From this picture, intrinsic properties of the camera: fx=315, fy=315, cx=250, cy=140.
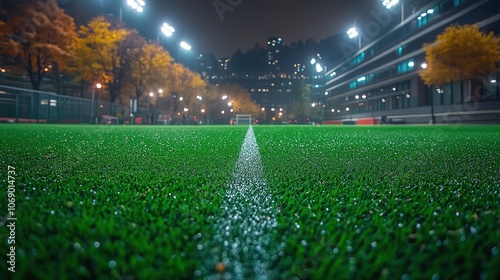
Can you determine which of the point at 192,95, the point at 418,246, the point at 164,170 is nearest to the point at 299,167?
the point at 164,170

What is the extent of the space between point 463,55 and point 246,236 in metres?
38.0

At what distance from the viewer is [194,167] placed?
2980 millimetres

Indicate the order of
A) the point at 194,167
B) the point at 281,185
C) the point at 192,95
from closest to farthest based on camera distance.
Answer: the point at 281,185, the point at 194,167, the point at 192,95

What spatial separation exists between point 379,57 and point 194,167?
71.4 meters

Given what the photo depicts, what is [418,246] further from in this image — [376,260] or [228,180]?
[228,180]

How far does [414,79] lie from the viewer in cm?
5400

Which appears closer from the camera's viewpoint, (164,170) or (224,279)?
(224,279)

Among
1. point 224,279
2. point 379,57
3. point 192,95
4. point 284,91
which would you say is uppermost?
point 284,91

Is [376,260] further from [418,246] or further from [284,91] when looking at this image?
[284,91]

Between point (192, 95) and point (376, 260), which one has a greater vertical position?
point (192, 95)

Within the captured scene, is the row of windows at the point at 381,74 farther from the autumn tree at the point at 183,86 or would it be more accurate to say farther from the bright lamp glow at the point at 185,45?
the bright lamp glow at the point at 185,45

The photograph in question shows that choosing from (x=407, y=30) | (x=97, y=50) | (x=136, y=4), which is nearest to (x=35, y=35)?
(x=97, y=50)

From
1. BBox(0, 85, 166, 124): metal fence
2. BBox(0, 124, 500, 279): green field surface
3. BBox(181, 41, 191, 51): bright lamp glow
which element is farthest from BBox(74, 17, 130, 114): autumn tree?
BBox(0, 124, 500, 279): green field surface

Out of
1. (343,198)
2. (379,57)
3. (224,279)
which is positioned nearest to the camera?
(224,279)
